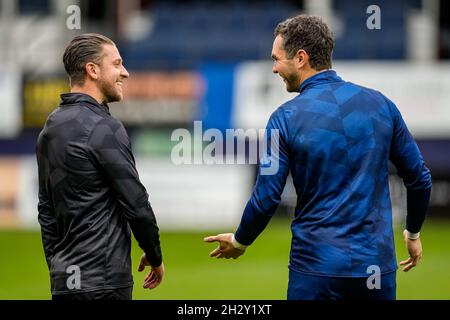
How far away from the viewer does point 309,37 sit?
4.16 metres

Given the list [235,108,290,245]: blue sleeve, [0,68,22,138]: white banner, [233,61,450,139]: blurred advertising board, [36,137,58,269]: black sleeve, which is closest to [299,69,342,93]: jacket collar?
[235,108,290,245]: blue sleeve

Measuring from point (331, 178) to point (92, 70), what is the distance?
119 centimetres

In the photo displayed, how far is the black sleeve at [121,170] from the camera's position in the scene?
13.7 feet

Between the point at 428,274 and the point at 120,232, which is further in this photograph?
the point at 428,274

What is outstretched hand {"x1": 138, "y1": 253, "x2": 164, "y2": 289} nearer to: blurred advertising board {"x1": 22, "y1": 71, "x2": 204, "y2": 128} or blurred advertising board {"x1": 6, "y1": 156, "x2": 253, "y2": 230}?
blurred advertising board {"x1": 6, "y1": 156, "x2": 253, "y2": 230}

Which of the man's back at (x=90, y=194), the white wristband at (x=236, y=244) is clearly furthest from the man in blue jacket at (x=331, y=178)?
the man's back at (x=90, y=194)

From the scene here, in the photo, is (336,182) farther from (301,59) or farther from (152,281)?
→ (152,281)

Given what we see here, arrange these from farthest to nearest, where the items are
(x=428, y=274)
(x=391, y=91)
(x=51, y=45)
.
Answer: (x=51, y=45)
(x=391, y=91)
(x=428, y=274)

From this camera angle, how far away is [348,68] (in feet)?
51.9

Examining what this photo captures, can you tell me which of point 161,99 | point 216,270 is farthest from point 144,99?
point 216,270

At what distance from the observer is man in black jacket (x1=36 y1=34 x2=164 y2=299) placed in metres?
4.18
